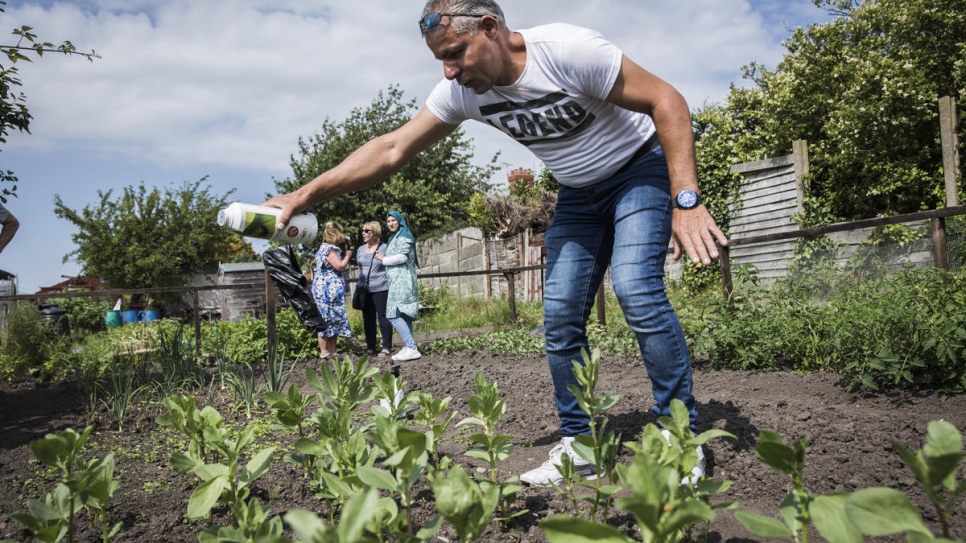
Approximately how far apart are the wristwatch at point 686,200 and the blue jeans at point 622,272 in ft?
0.41

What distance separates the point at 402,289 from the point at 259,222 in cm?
438

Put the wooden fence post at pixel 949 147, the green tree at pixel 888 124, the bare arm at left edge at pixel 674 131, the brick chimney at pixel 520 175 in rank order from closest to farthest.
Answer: the bare arm at left edge at pixel 674 131 < the wooden fence post at pixel 949 147 < the green tree at pixel 888 124 < the brick chimney at pixel 520 175

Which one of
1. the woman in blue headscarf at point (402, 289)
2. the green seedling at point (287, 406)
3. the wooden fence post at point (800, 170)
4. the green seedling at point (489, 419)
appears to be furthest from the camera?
the wooden fence post at point (800, 170)

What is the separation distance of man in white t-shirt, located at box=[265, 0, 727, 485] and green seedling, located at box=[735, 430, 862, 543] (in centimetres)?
95

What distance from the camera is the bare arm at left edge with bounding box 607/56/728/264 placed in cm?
185

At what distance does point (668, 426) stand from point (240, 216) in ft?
6.08

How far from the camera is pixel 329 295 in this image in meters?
7.04

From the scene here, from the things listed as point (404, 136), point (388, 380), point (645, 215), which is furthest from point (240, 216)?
point (645, 215)

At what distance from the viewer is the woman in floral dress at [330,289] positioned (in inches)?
274

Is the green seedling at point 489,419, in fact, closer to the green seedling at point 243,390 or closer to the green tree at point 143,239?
the green seedling at point 243,390

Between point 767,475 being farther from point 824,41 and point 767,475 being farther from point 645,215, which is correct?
point 824,41

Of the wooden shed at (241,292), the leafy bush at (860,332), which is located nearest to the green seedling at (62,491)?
the leafy bush at (860,332)

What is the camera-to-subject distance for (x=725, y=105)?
1617 cm

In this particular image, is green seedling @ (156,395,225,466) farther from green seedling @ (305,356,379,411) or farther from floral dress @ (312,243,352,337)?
floral dress @ (312,243,352,337)
